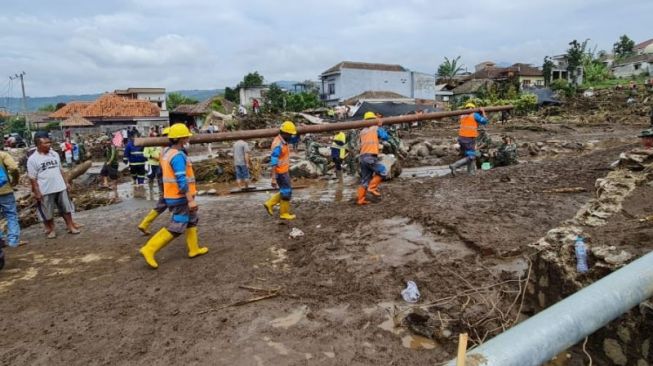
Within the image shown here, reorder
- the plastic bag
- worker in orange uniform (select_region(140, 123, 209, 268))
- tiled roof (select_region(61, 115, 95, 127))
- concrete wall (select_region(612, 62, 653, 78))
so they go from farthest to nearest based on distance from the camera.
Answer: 1. concrete wall (select_region(612, 62, 653, 78))
2. tiled roof (select_region(61, 115, 95, 127))
3. worker in orange uniform (select_region(140, 123, 209, 268))
4. the plastic bag

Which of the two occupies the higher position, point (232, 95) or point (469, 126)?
point (232, 95)

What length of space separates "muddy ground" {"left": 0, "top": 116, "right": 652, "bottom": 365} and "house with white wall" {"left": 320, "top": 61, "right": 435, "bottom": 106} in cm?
4269

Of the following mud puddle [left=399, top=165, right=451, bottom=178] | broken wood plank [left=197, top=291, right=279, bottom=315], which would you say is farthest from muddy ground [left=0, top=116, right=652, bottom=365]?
mud puddle [left=399, top=165, right=451, bottom=178]

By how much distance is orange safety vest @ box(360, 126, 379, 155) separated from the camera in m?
7.93

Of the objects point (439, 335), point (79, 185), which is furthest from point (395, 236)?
point (79, 185)

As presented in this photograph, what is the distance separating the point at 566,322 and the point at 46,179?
740 cm

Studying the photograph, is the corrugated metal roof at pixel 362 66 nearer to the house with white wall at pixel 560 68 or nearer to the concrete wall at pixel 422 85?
the concrete wall at pixel 422 85

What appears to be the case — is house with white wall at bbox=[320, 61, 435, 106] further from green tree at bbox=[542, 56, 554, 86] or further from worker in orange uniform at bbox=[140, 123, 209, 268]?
worker in orange uniform at bbox=[140, 123, 209, 268]

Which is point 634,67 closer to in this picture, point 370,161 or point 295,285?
point 370,161

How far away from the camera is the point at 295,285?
449cm

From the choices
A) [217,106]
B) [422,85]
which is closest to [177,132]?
[217,106]

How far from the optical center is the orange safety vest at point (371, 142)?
7.93 meters

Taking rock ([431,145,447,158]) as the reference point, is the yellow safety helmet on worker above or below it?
above

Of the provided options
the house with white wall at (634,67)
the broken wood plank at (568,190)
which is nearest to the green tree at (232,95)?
the house with white wall at (634,67)
